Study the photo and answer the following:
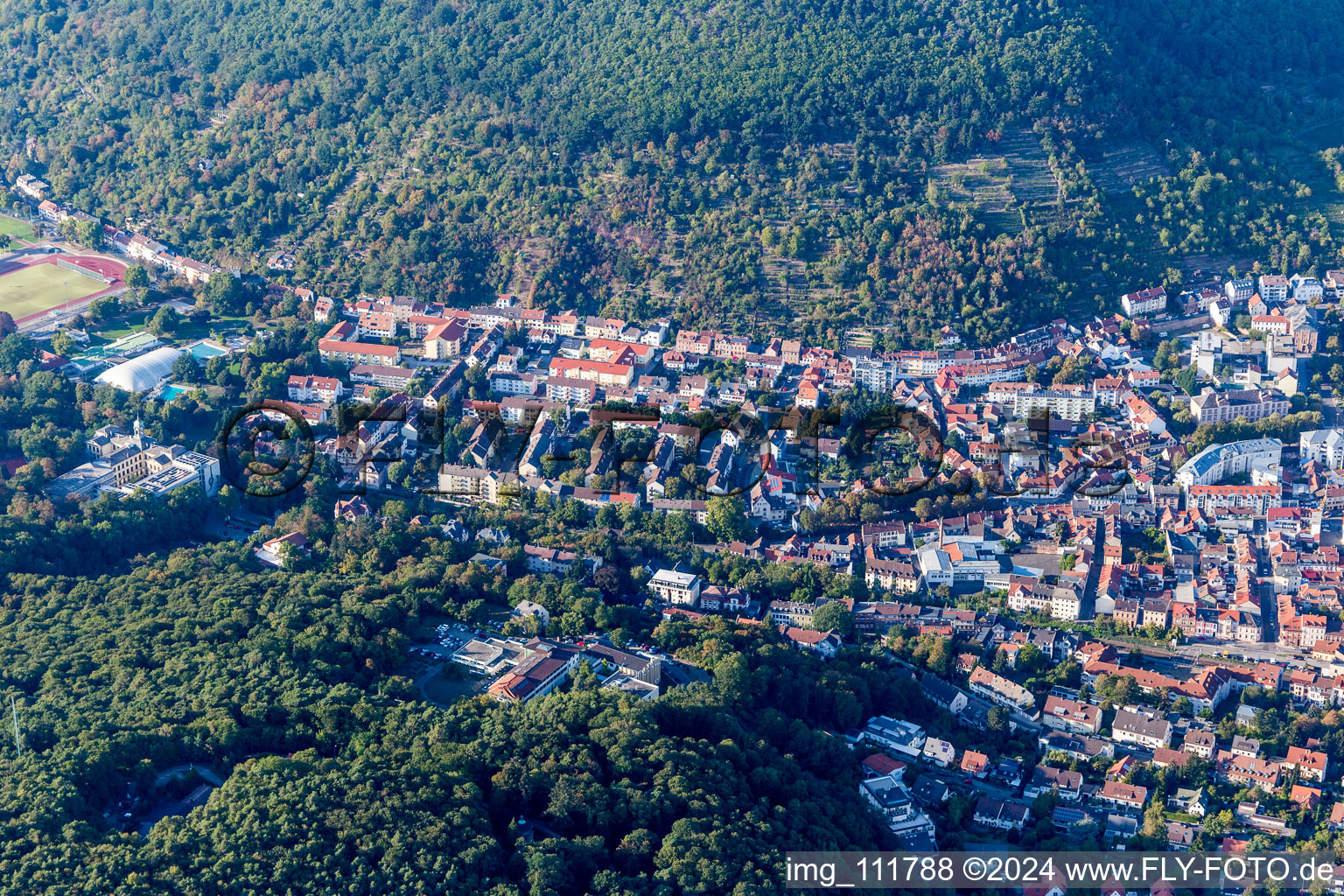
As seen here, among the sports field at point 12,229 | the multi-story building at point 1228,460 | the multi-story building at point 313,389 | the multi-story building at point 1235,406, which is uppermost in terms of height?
the sports field at point 12,229

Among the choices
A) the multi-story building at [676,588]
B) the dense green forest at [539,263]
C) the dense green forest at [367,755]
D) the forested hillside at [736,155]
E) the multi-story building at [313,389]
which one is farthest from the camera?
the forested hillside at [736,155]

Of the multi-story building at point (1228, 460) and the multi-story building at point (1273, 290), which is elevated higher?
the multi-story building at point (1273, 290)

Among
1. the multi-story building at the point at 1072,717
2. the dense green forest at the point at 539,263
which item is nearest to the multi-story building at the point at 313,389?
the dense green forest at the point at 539,263

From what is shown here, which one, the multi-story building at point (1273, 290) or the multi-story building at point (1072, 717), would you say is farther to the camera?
the multi-story building at point (1273, 290)

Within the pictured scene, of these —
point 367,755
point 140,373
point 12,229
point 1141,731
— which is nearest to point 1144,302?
point 1141,731

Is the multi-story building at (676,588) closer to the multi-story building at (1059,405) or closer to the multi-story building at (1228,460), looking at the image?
the multi-story building at (1059,405)

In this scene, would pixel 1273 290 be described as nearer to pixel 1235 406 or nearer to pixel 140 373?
pixel 1235 406
